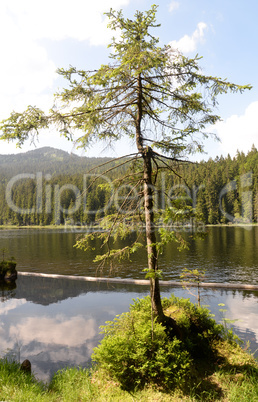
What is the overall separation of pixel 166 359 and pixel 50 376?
307 centimetres

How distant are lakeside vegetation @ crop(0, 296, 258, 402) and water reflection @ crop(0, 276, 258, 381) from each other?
106 cm

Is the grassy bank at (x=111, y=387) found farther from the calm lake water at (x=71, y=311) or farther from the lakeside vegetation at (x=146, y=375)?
the calm lake water at (x=71, y=311)

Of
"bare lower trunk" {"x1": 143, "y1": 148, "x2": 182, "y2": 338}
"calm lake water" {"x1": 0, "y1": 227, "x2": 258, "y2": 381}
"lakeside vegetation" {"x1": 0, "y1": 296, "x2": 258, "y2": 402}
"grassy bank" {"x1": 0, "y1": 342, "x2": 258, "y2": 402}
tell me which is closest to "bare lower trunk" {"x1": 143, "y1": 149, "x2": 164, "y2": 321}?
"bare lower trunk" {"x1": 143, "y1": 148, "x2": 182, "y2": 338}

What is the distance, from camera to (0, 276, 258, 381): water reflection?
24.8ft

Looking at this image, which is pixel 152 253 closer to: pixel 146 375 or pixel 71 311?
pixel 146 375

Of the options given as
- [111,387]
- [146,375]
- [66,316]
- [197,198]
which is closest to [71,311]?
[66,316]

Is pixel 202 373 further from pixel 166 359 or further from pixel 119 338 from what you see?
pixel 119 338

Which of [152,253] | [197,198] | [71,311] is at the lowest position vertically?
[71,311]

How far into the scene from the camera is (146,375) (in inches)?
228

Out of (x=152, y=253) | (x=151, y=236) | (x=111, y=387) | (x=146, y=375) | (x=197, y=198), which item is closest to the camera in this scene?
(x=111, y=387)

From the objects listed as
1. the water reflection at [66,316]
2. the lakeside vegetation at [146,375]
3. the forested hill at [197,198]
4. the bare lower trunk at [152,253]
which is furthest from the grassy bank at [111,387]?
the forested hill at [197,198]

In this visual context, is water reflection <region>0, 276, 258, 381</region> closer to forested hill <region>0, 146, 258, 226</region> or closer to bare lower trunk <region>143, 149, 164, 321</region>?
bare lower trunk <region>143, 149, 164, 321</region>

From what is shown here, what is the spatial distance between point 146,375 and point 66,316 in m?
5.66

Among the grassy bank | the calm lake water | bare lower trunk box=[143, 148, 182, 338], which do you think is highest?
bare lower trunk box=[143, 148, 182, 338]
